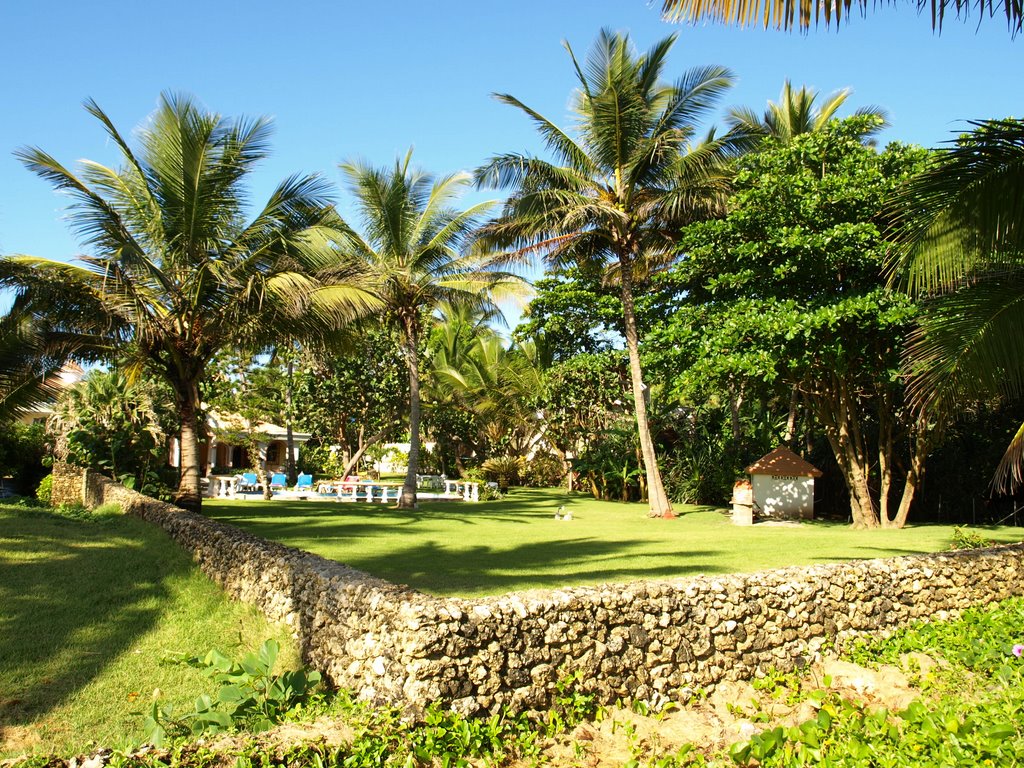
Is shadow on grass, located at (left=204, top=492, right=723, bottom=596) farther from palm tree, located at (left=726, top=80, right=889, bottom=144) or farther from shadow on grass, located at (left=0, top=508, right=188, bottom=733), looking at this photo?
palm tree, located at (left=726, top=80, right=889, bottom=144)

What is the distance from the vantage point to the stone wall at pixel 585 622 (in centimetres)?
474

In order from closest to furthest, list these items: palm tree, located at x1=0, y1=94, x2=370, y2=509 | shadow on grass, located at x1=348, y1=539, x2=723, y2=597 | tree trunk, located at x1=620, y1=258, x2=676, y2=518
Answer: shadow on grass, located at x1=348, y1=539, x2=723, y2=597
palm tree, located at x1=0, y1=94, x2=370, y2=509
tree trunk, located at x1=620, y1=258, x2=676, y2=518

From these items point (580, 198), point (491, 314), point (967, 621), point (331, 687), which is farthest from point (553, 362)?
point (331, 687)

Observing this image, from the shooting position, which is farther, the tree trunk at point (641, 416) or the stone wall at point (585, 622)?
the tree trunk at point (641, 416)

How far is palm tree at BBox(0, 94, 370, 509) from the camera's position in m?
12.9

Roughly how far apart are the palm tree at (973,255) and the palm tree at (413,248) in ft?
41.9

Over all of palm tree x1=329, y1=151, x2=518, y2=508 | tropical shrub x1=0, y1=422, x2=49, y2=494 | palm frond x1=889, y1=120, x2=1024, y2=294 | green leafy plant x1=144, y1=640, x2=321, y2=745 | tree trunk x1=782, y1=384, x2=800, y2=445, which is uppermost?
palm tree x1=329, y1=151, x2=518, y2=508

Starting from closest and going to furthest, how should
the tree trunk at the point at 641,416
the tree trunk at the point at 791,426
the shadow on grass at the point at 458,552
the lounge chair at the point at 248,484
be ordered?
the shadow on grass at the point at 458,552 → the tree trunk at the point at 641,416 → the tree trunk at the point at 791,426 → the lounge chair at the point at 248,484

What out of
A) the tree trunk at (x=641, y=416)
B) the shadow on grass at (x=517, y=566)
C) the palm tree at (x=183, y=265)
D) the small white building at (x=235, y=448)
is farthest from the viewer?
the small white building at (x=235, y=448)

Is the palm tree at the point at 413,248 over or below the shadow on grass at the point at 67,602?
over

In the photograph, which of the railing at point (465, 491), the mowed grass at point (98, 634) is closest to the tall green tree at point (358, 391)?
the railing at point (465, 491)

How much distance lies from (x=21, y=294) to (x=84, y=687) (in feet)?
31.9

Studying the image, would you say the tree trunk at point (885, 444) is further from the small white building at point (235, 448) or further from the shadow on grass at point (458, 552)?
the small white building at point (235, 448)

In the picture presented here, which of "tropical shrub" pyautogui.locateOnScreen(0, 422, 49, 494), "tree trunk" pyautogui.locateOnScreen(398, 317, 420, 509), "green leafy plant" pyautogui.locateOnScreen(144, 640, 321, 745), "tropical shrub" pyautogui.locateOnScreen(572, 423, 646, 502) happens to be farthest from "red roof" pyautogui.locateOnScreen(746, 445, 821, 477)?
"tropical shrub" pyautogui.locateOnScreen(0, 422, 49, 494)
